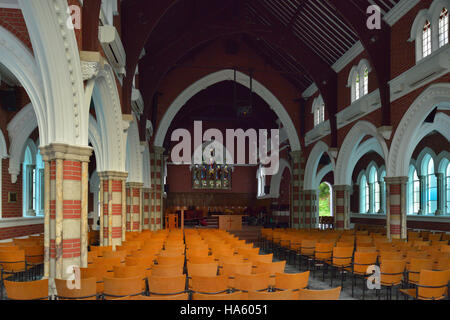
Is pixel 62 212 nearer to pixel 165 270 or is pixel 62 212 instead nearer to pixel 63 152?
pixel 63 152

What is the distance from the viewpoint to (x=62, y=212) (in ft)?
22.7

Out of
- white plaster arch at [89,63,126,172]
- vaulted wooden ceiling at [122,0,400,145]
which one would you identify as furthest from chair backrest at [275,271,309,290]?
vaulted wooden ceiling at [122,0,400,145]

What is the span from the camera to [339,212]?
18531mm

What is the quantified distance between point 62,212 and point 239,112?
45.0ft

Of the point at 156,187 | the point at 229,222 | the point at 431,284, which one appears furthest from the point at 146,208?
the point at 431,284

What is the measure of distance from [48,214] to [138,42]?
7.19 m

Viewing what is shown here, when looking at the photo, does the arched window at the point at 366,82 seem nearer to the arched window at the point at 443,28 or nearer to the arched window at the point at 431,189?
the arched window at the point at 443,28

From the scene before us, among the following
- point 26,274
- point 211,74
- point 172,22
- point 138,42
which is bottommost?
point 26,274

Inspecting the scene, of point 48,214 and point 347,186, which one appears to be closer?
point 48,214

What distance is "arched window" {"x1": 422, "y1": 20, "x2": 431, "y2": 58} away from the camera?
11.9 metres

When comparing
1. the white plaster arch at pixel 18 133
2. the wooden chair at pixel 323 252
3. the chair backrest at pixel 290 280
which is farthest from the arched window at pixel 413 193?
the white plaster arch at pixel 18 133

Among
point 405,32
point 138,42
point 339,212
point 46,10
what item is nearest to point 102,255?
point 46,10

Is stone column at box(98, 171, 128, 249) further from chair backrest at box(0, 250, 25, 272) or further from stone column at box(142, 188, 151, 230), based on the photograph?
stone column at box(142, 188, 151, 230)
